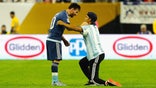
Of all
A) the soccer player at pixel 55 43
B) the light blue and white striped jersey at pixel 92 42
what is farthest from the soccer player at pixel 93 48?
the soccer player at pixel 55 43

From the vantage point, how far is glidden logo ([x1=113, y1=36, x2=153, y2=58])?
26.5 meters

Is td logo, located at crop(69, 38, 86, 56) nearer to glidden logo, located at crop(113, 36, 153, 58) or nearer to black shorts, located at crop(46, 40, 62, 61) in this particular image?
glidden logo, located at crop(113, 36, 153, 58)

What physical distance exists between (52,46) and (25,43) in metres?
11.2

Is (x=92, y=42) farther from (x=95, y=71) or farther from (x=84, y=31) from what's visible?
(x=95, y=71)

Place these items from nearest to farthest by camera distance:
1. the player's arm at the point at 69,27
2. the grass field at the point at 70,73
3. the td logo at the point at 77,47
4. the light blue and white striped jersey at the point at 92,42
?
the player's arm at the point at 69,27
the light blue and white striped jersey at the point at 92,42
the grass field at the point at 70,73
the td logo at the point at 77,47

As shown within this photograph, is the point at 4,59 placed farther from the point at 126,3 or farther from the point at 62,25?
the point at 62,25

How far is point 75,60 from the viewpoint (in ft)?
84.2

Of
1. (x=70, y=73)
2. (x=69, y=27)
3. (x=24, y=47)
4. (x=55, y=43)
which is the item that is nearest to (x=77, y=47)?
(x=24, y=47)

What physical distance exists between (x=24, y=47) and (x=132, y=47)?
4833 millimetres

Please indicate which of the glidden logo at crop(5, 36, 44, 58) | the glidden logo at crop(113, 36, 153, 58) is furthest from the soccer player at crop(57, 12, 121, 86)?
the glidden logo at crop(113, 36, 153, 58)

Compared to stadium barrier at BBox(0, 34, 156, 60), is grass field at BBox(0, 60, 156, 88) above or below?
below

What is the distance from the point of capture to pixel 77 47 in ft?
86.2

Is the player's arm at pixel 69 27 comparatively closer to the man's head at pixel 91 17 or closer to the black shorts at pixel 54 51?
the man's head at pixel 91 17

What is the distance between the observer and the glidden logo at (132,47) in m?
26.5
